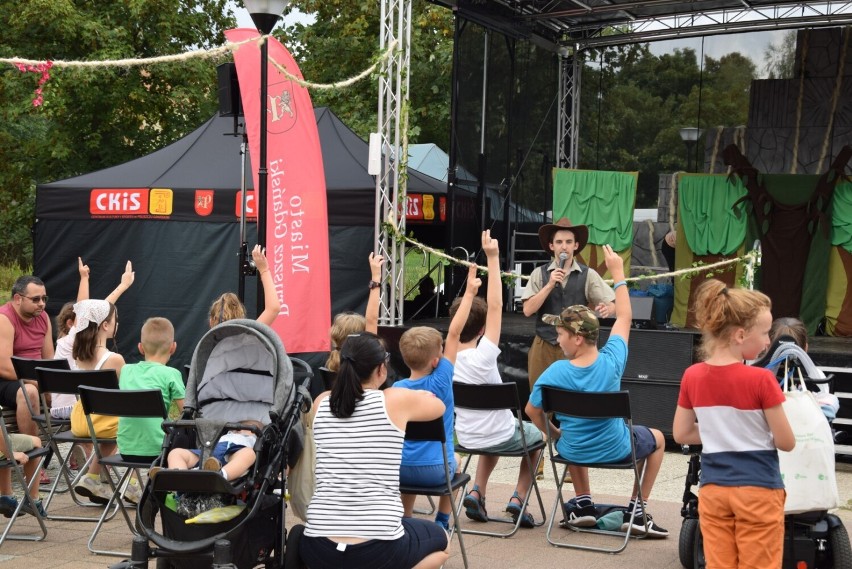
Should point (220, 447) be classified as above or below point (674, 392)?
above

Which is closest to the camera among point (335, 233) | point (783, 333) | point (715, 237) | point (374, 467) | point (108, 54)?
point (374, 467)

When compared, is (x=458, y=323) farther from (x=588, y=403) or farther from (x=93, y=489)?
(x=93, y=489)

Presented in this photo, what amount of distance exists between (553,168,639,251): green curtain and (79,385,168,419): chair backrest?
28.5 feet

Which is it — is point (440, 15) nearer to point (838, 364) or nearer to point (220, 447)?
point (838, 364)

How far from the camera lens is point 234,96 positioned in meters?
8.12

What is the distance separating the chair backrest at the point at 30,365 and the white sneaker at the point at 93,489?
73cm

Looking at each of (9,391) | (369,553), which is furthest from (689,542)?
(9,391)

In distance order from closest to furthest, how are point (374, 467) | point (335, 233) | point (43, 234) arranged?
point (374, 467) < point (335, 233) < point (43, 234)

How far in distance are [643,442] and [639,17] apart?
8.88 m

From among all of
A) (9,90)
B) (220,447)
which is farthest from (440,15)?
(220,447)

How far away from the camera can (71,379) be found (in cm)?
602

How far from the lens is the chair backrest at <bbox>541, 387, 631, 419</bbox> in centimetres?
537

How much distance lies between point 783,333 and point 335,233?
256 inches

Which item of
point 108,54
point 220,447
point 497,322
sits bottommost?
point 220,447
